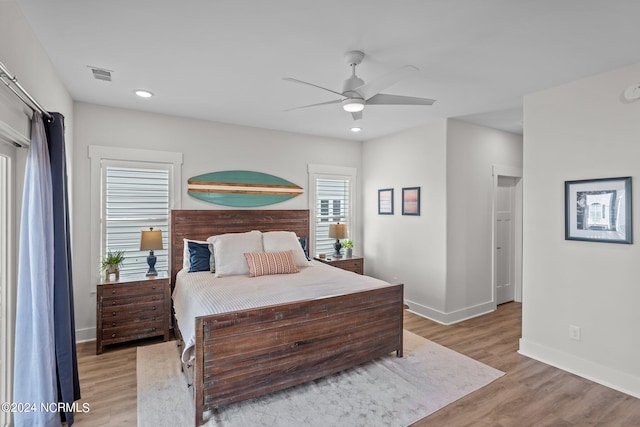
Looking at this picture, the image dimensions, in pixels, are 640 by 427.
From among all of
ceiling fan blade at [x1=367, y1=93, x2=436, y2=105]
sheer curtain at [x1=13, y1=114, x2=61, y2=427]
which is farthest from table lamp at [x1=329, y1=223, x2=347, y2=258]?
sheer curtain at [x1=13, y1=114, x2=61, y2=427]

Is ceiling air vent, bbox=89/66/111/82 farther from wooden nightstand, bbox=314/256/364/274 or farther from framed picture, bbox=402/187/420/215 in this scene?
framed picture, bbox=402/187/420/215

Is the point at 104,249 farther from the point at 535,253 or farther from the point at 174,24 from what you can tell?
the point at 535,253

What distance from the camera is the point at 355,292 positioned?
2.88 metres

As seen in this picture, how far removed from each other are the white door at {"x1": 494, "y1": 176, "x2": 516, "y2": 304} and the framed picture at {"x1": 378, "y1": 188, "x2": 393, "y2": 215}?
1621 mm

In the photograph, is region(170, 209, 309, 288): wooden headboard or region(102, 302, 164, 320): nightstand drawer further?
region(170, 209, 309, 288): wooden headboard

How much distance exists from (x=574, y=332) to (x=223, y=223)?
4.05m

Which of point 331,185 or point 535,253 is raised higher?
point 331,185

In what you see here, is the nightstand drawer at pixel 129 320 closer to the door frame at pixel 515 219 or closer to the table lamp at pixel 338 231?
the table lamp at pixel 338 231

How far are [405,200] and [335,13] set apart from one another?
3256 mm

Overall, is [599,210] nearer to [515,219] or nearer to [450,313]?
[450,313]

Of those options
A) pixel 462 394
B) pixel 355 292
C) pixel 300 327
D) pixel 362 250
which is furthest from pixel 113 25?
pixel 362 250

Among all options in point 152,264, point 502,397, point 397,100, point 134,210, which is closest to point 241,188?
point 134,210

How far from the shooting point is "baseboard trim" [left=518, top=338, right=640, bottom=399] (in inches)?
103

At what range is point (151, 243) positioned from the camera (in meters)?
3.63
